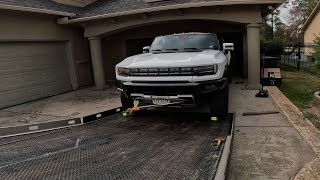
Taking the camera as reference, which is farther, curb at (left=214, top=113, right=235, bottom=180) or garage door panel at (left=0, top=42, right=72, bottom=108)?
garage door panel at (left=0, top=42, right=72, bottom=108)

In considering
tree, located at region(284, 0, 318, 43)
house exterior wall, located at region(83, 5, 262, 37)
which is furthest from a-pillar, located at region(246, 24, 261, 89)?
tree, located at region(284, 0, 318, 43)

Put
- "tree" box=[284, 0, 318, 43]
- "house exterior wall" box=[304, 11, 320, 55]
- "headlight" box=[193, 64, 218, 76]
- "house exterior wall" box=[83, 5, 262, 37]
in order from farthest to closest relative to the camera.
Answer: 1. "tree" box=[284, 0, 318, 43]
2. "house exterior wall" box=[304, 11, 320, 55]
3. "house exterior wall" box=[83, 5, 262, 37]
4. "headlight" box=[193, 64, 218, 76]

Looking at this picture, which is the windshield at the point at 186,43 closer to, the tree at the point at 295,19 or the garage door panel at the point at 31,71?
the garage door panel at the point at 31,71

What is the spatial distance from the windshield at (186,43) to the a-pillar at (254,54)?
3.14 m

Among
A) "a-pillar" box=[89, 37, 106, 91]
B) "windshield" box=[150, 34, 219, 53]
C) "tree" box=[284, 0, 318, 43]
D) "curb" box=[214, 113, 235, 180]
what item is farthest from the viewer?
"tree" box=[284, 0, 318, 43]

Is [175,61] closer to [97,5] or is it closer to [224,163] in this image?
[224,163]

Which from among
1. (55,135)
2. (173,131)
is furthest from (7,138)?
(173,131)

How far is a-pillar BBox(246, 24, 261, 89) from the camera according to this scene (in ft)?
33.0

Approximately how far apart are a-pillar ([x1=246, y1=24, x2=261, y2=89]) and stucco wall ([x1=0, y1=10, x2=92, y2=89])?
732 cm

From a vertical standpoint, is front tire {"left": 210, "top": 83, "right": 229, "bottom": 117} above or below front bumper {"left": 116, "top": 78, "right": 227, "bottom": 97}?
below

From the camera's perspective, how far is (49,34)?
11.6m

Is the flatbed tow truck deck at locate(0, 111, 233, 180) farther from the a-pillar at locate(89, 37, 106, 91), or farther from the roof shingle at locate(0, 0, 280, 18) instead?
the a-pillar at locate(89, 37, 106, 91)

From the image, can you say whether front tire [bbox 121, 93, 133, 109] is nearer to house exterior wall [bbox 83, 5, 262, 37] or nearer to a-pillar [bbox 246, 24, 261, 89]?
house exterior wall [bbox 83, 5, 262, 37]

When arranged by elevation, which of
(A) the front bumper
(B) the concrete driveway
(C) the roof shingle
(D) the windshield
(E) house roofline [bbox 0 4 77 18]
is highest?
(C) the roof shingle
